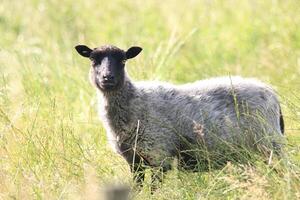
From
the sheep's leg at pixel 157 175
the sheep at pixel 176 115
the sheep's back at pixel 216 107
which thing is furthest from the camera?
the sheep's back at pixel 216 107

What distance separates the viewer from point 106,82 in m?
7.57

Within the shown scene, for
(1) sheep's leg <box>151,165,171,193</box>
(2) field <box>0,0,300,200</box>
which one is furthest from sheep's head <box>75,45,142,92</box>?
(1) sheep's leg <box>151,165,171,193</box>

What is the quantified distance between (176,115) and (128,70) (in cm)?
216

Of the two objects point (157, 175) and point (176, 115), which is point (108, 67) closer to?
point (176, 115)

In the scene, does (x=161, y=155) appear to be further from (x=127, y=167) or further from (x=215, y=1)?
(x=215, y=1)

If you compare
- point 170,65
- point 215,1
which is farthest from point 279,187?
point 215,1

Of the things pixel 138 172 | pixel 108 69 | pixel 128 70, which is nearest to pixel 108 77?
pixel 108 69

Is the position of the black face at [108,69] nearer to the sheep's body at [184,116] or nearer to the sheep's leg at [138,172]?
the sheep's body at [184,116]

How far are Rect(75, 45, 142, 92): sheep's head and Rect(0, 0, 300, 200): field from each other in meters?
0.47

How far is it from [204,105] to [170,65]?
3032mm

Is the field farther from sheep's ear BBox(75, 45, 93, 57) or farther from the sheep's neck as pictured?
sheep's ear BBox(75, 45, 93, 57)

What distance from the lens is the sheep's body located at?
7.50 meters

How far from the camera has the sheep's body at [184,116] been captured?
750cm

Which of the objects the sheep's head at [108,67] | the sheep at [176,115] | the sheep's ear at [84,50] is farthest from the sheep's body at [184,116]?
the sheep's ear at [84,50]
